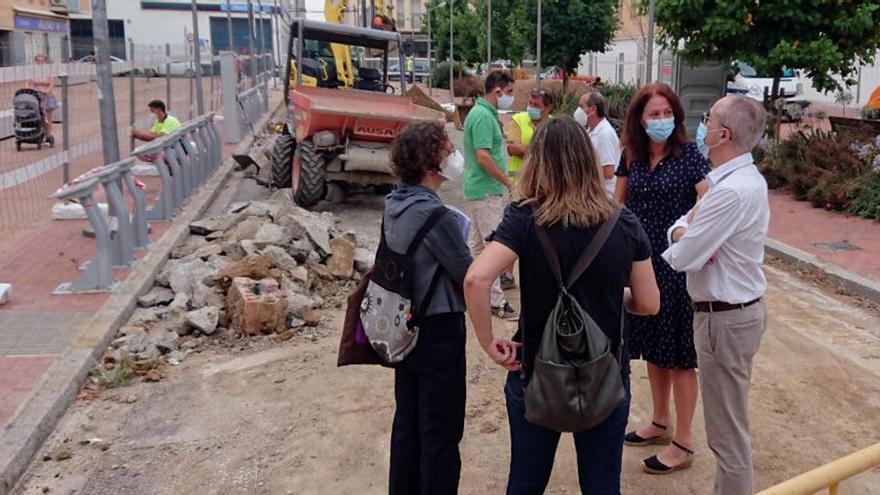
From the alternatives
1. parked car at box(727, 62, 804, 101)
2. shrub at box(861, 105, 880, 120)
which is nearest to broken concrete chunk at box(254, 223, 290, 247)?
shrub at box(861, 105, 880, 120)

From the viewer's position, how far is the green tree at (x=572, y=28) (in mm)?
24625

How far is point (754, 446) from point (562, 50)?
22174 mm

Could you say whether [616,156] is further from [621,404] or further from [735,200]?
[621,404]

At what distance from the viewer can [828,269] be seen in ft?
25.8

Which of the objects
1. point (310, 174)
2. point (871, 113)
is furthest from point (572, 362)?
point (871, 113)

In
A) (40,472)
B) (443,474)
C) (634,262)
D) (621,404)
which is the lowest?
(40,472)

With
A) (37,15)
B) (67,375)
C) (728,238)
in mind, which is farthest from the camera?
(37,15)

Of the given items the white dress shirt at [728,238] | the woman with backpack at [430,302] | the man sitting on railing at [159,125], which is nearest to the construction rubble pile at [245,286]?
the woman with backpack at [430,302]

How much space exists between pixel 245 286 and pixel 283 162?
5.88m

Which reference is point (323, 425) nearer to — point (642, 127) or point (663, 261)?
point (663, 261)

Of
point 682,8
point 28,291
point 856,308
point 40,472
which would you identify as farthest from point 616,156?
point 682,8

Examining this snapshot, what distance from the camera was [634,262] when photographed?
2.78 metres

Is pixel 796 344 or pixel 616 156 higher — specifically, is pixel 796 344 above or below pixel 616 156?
below

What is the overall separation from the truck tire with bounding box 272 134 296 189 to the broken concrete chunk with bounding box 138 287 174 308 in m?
5.06
